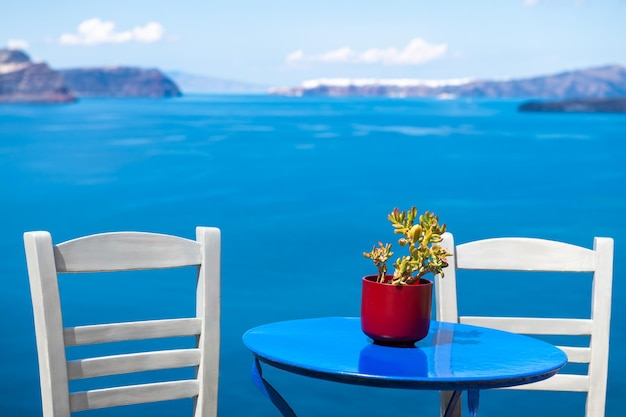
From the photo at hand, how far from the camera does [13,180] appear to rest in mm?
19812

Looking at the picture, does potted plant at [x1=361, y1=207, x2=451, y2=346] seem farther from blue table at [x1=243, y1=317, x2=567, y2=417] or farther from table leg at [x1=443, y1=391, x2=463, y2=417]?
table leg at [x1=443, y1=391, x2=463, y2=417]

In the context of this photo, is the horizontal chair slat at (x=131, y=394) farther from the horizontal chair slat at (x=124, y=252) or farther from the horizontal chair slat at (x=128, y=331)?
the horizontal chair slat at (x=124, y=252)

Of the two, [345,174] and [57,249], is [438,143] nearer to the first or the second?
[345,174]

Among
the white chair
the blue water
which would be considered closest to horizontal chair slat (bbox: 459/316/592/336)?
the white chair

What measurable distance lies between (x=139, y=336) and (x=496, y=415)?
4040 mm

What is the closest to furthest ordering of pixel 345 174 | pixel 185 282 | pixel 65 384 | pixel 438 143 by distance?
pixel 65 384
pixel 185 282
pixel 345 174
pixel 438 143

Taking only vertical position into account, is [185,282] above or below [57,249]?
below

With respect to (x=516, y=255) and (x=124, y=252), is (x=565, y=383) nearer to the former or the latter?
(x=516, y=255)

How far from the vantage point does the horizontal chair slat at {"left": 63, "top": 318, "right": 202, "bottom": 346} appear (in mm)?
1831

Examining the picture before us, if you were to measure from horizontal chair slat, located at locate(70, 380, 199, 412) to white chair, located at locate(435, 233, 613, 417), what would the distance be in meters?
0.56

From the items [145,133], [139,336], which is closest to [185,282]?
[139,336]

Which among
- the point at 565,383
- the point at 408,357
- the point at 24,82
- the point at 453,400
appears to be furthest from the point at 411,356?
the point at 24,82

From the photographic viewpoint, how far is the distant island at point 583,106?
42931 mm

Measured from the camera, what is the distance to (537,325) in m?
2.08
